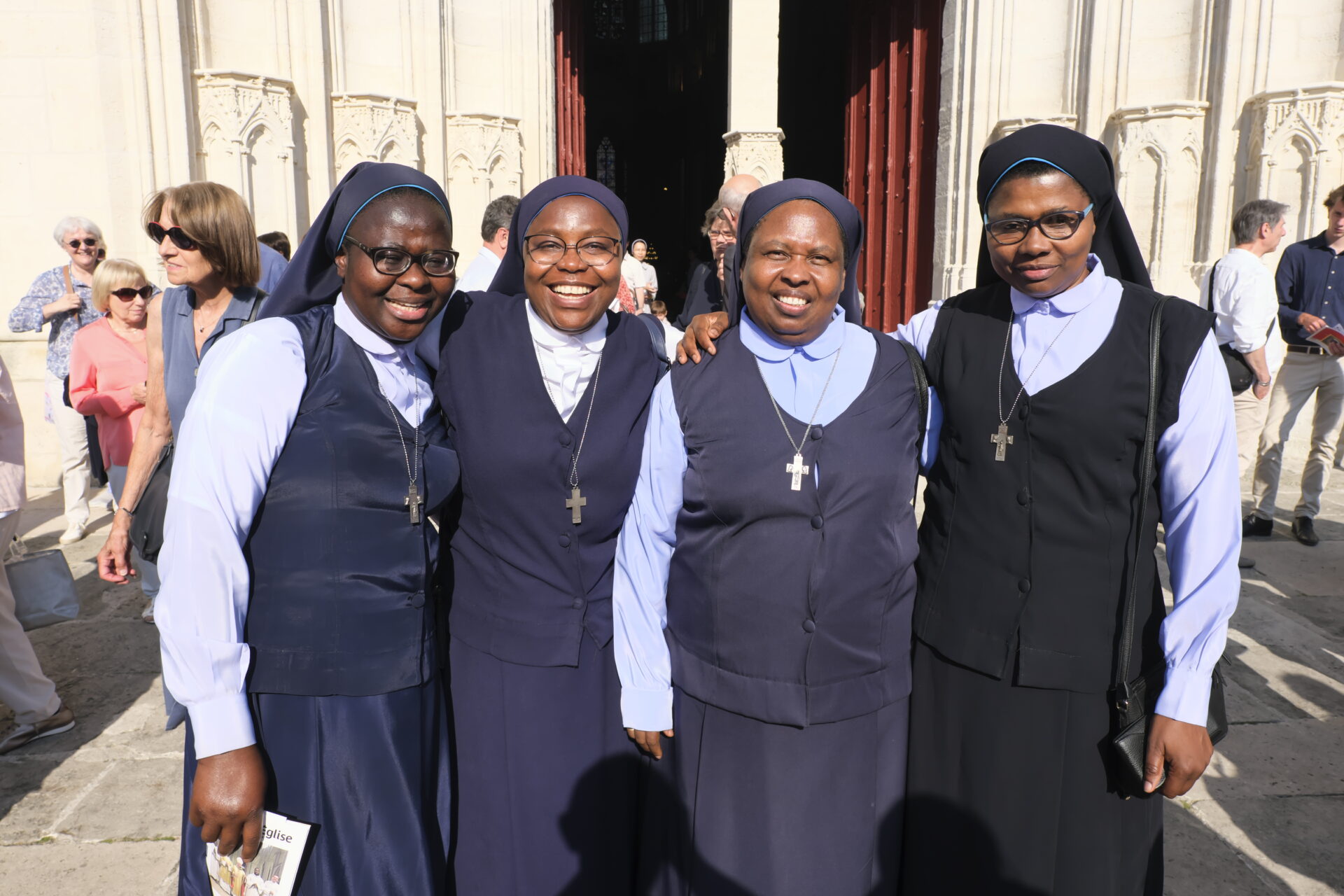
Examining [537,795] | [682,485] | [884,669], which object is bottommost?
[537,795]

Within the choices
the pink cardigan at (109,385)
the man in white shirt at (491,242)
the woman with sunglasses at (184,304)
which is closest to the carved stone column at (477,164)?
the man in white shirt at (491,242)

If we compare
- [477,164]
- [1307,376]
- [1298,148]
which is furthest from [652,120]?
[1307,376]

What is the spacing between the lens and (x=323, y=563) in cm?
172

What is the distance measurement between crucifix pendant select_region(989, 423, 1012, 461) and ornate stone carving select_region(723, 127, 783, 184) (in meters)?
6.51

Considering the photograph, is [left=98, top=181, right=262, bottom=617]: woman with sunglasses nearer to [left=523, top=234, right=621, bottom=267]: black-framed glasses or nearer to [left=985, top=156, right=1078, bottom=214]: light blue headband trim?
[left=523, top=234, right=621, bottom=267]: black-framed glasses

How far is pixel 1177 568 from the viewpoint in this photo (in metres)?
1.86

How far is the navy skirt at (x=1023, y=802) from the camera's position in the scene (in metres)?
1.84

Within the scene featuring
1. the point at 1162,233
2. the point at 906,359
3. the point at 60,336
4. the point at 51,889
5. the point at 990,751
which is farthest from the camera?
the point at 1162,233

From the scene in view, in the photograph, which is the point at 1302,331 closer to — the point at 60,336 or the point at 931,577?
the point at 931,577

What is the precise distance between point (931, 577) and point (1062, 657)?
0.31 m

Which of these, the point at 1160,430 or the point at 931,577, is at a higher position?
the point at 1160,430

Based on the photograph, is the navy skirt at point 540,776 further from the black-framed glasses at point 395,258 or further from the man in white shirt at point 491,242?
the man in white shirt at point 491,242

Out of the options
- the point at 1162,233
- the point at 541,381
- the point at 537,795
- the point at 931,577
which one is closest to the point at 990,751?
the point at 931,577

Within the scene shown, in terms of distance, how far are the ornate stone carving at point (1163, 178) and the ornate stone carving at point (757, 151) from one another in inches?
112
